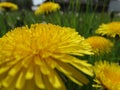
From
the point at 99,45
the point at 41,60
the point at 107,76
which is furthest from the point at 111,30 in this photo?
the point at 41,60

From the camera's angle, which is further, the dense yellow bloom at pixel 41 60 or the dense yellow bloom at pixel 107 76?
the dense yellow bloom at pixel 107 76

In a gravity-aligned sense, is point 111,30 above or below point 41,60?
below

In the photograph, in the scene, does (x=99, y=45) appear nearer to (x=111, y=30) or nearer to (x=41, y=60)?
(x=111, y=30)

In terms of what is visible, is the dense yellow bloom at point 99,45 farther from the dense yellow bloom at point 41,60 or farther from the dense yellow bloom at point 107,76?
the dense yellow bloom at point 41,60

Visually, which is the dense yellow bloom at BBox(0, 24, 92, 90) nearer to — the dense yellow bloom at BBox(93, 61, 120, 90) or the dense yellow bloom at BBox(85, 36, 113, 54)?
the dense yellow bloom at BBox(93, 61, 120, 90)

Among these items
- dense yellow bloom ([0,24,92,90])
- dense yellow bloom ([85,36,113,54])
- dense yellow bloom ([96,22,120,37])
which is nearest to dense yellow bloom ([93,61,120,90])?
dense yellow bloom ([0,24,92,90])

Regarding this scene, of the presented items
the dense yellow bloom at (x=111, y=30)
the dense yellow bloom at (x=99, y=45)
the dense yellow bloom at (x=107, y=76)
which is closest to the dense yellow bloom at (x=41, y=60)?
the dense yellow bloom at (x=107, y=76)
